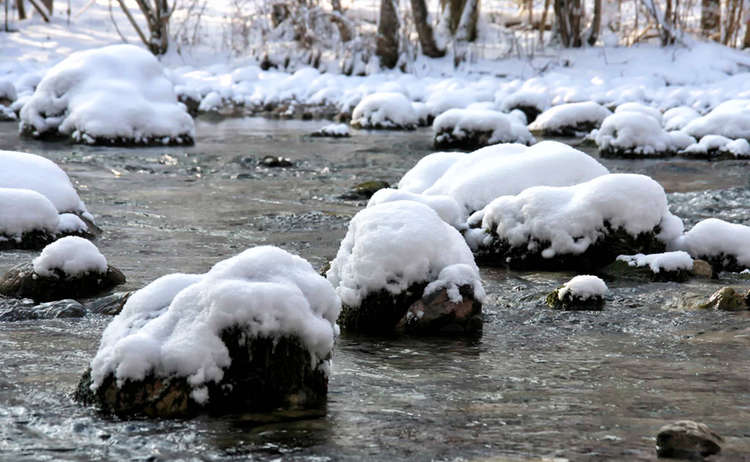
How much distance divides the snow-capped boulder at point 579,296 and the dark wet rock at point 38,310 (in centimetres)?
275

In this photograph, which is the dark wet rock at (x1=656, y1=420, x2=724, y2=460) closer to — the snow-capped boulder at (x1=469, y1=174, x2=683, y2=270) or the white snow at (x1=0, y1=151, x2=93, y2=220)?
the snow-capped boulder at (x1=469, y1=174, x2=683, y2=270)

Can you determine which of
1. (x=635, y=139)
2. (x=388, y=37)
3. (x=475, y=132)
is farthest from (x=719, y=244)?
(x=388, y=37)

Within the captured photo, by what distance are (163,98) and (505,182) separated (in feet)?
27.3

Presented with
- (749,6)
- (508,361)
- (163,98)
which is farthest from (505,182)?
(749,6)

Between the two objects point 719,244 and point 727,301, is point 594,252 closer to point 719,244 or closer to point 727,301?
point 719,244

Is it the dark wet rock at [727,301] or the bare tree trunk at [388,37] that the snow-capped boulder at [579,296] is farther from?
the bare tree trunk at [388,37]

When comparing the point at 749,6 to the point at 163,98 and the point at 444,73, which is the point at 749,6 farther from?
the point at 163,98

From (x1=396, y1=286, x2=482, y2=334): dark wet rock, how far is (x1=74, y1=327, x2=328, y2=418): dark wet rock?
144 cm

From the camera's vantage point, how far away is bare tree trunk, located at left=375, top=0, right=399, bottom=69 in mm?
24344

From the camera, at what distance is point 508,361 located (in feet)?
15.6

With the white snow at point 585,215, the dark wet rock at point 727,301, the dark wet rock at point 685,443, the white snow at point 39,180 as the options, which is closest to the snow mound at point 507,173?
the white snow at point 585,215

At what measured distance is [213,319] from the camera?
3746 millimetres

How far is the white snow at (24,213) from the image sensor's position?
24.4ft

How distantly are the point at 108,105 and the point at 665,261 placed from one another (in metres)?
10.2
